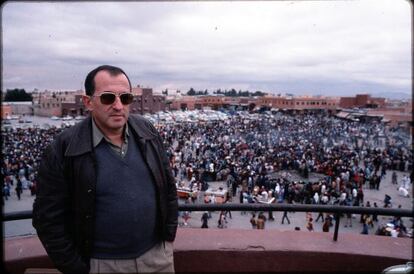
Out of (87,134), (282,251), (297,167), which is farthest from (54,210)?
(297,167)

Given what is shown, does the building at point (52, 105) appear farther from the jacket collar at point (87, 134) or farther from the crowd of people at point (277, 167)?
the jacket collar at point (87, 134)

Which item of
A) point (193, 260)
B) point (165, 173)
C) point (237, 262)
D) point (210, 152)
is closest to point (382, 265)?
point (237, 262)

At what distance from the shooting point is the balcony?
1.89 m

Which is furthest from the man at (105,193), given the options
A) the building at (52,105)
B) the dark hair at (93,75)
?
the building at (52,105)

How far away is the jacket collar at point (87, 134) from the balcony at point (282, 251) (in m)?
0.55

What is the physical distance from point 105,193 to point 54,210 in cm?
20

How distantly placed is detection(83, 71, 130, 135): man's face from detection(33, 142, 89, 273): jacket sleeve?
0.21 metres

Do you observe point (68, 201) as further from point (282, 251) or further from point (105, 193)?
point (282, 251)

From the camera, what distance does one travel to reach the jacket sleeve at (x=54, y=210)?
1289mm

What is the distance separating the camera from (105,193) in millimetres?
1352

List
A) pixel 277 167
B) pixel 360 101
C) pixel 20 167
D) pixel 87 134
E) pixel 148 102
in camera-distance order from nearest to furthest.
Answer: pixel 87 134, pixel 20 167, pixel 277 167, pixel 148 102, pixel 360 101

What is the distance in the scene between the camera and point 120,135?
1477 millimetres

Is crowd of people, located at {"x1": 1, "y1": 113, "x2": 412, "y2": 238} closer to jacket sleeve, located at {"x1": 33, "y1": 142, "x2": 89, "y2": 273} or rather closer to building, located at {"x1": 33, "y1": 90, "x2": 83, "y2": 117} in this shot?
jacket sleeve, located at {"x1": 33, "y1": 142, "x2": 89, "y2": 273}

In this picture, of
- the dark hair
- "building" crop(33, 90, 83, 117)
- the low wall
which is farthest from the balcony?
"building" crop(33, 90, 83, 117)
